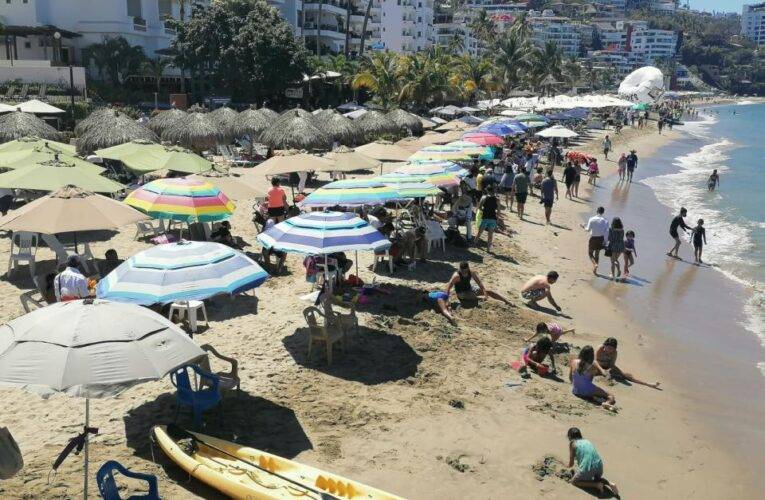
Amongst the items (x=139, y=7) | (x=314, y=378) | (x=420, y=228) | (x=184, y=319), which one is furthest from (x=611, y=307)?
(x=139, y=7)

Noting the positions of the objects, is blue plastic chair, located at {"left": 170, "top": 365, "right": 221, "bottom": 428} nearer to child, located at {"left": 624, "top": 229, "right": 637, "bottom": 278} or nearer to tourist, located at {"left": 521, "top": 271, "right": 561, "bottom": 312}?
tourist, located at {"left": 521, "top": 271, "right": 561, "bottom": 312}

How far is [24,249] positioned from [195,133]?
11.8 meters

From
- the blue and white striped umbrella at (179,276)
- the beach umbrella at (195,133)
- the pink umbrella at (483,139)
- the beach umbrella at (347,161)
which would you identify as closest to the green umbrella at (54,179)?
the blue and white striped umbrella at (179,276)

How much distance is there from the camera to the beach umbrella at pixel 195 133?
22906 millimetres

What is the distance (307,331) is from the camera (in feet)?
31.4

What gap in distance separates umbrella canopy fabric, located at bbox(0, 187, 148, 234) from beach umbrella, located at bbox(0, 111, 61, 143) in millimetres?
12046

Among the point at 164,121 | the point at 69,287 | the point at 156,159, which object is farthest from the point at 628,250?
the point at 164,121

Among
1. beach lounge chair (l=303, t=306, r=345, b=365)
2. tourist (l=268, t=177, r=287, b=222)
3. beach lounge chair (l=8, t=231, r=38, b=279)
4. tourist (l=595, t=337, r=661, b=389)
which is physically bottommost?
tourist (l=595, t=337, r=661, b=389)

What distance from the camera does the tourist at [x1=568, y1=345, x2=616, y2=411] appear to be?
335 inches

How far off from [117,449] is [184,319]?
2989 millimetres

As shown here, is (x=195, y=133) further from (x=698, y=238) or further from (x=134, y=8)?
(x=134, y=8)

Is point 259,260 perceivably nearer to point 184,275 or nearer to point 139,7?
point 184,275

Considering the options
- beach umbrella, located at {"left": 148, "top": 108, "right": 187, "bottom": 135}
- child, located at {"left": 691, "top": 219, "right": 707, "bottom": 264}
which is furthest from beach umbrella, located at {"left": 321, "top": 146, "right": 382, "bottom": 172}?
beach umbrella, located at {"left": 148, "top": 108, "right": 187, "bottom": 135}

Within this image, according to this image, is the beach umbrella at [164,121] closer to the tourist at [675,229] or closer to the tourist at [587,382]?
the tourist at [675,229]
